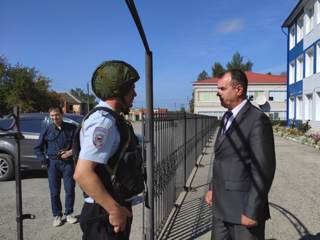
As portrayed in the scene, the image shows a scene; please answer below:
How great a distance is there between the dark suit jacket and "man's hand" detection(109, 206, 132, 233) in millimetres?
1098

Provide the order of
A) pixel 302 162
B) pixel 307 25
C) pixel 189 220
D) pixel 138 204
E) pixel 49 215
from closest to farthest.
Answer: pixel 189 220 < pixel 49 215 < pixel 138 204 < pixel 302 162 < pixel 307 25

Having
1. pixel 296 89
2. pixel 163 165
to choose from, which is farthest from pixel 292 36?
pixel 163 165

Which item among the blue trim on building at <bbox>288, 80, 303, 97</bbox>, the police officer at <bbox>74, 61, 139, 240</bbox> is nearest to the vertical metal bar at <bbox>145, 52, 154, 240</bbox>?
the police officer at <bbox>74, 61, 139, 240</bbox>

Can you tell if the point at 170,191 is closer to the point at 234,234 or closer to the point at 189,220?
the point at 189,220

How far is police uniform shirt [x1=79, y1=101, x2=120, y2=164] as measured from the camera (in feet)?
7.48

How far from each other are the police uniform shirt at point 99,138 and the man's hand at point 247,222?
1.28 meters

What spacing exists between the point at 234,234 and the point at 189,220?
2.98 m

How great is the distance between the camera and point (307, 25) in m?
30.2

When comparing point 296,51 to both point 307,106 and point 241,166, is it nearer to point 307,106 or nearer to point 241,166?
point 307,106

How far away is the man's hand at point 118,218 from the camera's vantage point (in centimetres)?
231

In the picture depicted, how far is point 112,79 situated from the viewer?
2537mm

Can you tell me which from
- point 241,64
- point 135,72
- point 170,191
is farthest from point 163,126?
point 241,64

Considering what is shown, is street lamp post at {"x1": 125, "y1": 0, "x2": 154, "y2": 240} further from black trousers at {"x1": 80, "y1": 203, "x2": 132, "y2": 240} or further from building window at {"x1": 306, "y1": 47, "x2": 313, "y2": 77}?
building window at {"x1": 306, "y1": 47, "x2": 313, "y2": 77}

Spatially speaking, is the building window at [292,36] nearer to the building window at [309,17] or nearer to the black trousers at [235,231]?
the building window at [309,17]
